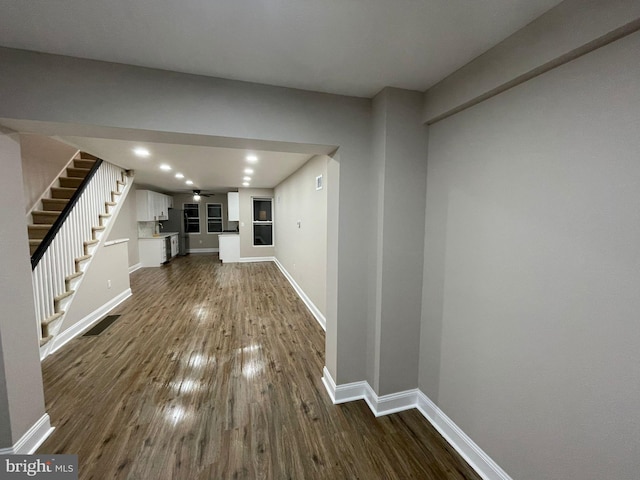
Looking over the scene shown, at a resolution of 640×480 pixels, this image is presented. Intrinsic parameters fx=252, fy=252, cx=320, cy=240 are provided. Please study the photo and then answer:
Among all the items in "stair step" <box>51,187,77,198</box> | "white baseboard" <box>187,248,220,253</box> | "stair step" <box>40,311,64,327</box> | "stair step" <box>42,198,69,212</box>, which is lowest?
"white baseboard" <box>187,248,220,253</box>

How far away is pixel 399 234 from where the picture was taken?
1.94 metres

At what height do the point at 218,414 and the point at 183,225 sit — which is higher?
the point at 183,225

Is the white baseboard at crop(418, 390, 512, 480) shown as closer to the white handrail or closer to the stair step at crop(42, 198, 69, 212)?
the white handrail

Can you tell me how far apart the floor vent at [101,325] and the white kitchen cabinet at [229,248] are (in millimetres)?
4260

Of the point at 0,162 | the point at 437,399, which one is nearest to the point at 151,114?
the point at 0,162

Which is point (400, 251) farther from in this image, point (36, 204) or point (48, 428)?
point (36, 204)

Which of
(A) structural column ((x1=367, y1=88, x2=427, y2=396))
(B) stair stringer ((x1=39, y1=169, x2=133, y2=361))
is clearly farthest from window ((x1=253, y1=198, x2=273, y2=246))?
(A) structural column ((x1=367, y1=88, x2=427, y2=396))

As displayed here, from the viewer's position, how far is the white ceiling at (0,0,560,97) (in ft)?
3.68

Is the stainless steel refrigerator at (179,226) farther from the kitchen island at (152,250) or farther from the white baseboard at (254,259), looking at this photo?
the white baseboard at (254,259)

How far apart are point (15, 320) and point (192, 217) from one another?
8.96m

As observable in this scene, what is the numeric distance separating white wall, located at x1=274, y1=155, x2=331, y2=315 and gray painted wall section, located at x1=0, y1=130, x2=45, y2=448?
7.33ft

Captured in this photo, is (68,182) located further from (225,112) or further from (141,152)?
(225,112)

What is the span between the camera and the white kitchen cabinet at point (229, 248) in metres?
8.02

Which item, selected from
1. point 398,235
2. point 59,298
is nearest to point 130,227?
point 59,298
